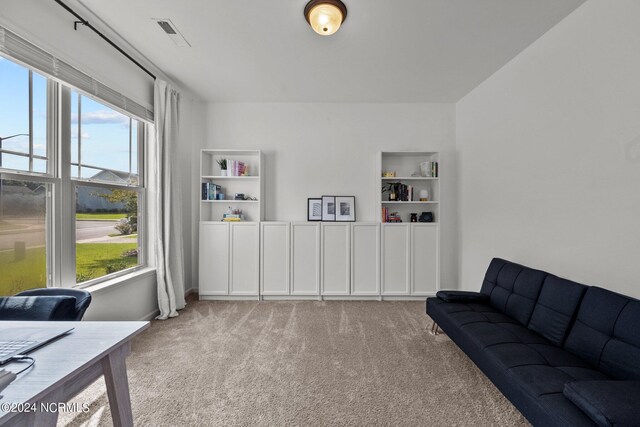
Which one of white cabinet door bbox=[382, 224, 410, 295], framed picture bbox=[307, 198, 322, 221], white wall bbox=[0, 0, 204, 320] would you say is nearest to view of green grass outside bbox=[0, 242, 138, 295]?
white wall bbox=[0, 0, 204, 320]

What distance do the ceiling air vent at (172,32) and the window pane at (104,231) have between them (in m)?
1.59

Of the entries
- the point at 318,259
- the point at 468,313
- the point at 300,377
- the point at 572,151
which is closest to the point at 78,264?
the point at 300,377

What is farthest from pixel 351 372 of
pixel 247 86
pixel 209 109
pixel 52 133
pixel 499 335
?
pixel 209 109

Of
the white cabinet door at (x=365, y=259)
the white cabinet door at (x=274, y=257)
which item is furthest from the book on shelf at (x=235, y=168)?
the white cabinet door at (x=365, y=259)

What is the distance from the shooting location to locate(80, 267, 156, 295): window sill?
7.74 feet

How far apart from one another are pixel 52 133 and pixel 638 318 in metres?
4.12

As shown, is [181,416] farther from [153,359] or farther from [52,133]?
[52,133]

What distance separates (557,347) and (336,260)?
2372 millimetres

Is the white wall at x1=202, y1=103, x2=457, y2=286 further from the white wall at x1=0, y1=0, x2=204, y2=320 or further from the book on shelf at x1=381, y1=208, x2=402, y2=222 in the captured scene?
the white wall at x1=0, y1=0, x2=204, y2=320

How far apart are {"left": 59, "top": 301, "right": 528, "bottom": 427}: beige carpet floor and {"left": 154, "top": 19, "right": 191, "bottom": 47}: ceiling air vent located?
2.90m

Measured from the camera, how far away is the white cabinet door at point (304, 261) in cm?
372

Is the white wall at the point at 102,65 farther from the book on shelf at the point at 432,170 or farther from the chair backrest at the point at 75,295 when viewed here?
the book on shelf at the point at 432,170

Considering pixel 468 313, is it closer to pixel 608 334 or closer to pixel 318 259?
pixel 608 334

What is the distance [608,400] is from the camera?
112 cm
